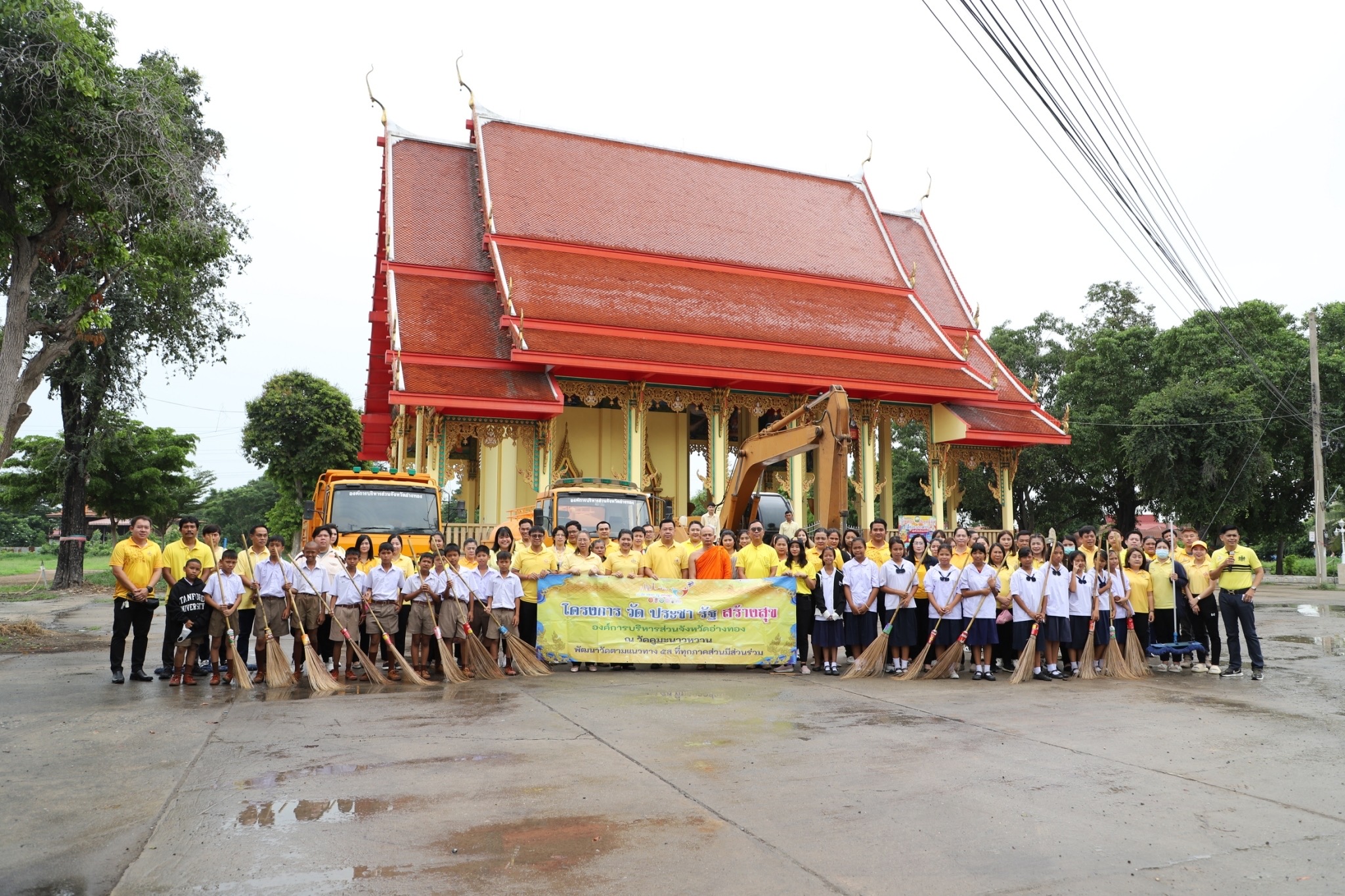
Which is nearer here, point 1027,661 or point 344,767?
point 344,767

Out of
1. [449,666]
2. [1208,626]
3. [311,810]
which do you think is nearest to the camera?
[311,810]

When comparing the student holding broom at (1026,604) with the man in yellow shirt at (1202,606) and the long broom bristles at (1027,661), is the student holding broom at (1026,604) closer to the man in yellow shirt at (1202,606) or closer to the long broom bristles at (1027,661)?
the long broom bristles at (1027,661)

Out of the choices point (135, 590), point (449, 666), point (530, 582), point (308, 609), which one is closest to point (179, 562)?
point (135, 590)

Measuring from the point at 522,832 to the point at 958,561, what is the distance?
7.42 metres

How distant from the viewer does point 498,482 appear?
23.7 metres

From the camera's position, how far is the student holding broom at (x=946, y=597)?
10.6 m

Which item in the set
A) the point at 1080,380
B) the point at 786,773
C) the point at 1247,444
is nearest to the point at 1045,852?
the point at 786,773

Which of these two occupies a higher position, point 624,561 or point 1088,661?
point 624,561

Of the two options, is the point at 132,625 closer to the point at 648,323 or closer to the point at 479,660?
the point at 479,660

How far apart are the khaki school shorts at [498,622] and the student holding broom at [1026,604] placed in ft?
17.6

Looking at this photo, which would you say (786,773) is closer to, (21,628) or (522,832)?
(522,832)

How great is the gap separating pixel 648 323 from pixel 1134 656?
43.5 ft

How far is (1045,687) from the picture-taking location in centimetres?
968

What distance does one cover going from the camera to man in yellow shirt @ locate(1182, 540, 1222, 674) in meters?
10.9
